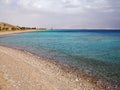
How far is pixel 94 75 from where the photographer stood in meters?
22.2

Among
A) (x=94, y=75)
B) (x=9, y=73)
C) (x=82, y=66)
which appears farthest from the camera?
(x=82, y=66)

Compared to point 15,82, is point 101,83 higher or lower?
lower

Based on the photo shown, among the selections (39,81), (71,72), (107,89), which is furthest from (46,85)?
(71,72)

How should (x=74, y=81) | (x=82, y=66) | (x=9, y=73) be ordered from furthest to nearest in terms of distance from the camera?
1. (x=82, y=66)
2. (x=74, y=81)
3. (x=9, y=73)

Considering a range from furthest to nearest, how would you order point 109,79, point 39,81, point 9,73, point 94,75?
point 94,75
point 109,79
point 9,73
point 39,81

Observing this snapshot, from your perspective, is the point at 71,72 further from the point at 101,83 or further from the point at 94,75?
the point at 101,83

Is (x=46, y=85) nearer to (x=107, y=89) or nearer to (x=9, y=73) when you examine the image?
(x=9, y=73)

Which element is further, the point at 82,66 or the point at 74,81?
the point at 82,66

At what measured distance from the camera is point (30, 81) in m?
16.3

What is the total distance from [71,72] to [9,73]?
7.97m

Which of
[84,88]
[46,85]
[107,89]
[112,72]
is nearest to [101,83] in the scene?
[107,89]

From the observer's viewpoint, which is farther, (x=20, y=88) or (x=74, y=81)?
(x=74, y=81)

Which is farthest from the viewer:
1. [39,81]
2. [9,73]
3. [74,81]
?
[74,81]

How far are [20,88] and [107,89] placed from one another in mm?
8029
